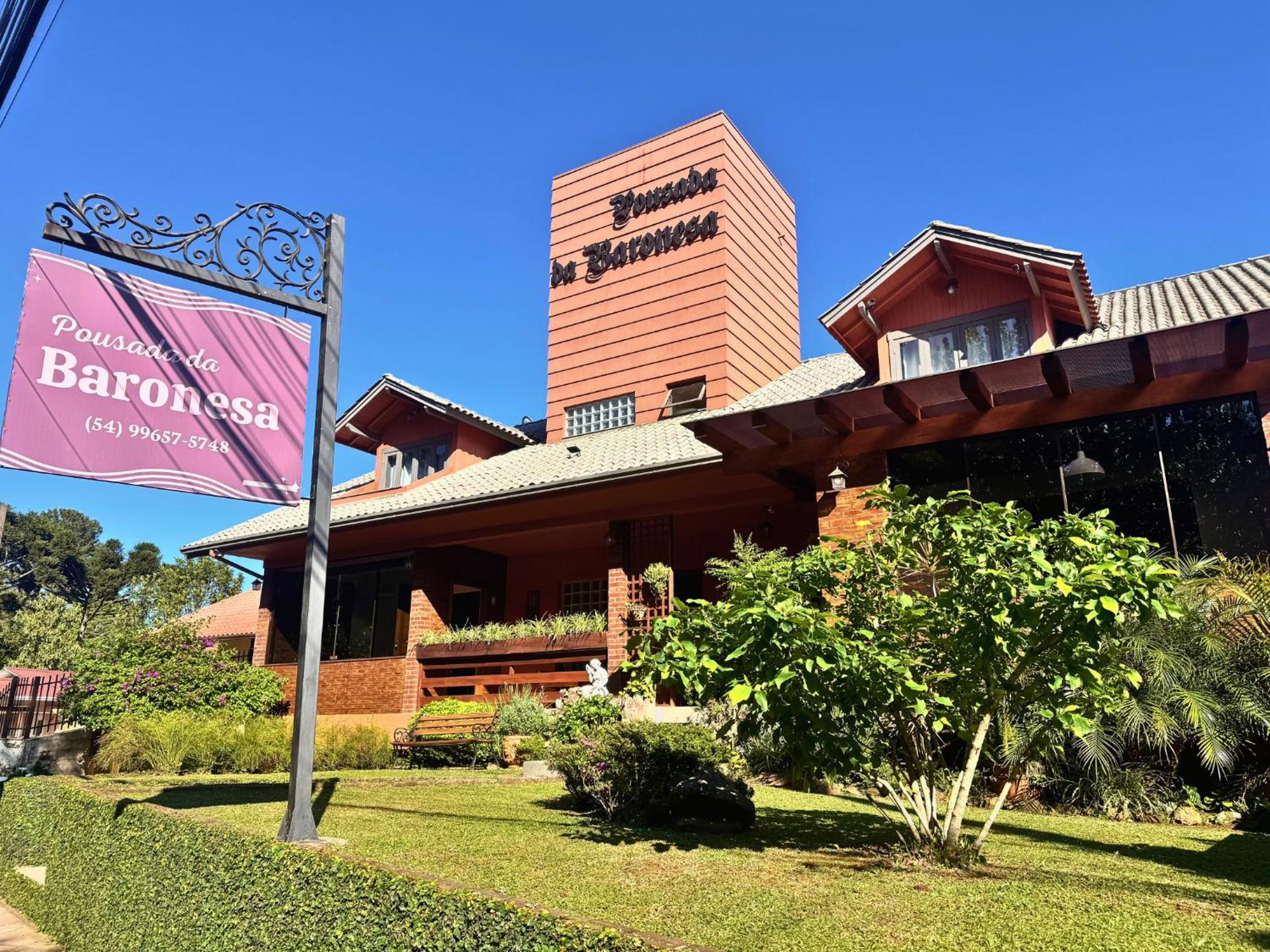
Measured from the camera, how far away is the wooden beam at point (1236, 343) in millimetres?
8953

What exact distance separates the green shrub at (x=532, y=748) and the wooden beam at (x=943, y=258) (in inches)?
347

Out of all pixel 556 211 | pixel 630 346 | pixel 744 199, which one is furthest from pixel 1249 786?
pixel 556 211

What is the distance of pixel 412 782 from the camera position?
31.8 ft

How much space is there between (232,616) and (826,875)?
29.7 m

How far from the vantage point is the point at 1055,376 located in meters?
10.1

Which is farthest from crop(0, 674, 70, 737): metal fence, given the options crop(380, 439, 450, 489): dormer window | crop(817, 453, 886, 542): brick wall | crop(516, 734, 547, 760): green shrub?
crop(817, 453, 886, 542): brick wall

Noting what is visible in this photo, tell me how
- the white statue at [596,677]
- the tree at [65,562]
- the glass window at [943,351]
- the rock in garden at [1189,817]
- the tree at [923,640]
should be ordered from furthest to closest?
1. the tree at [65,562]
2. the white statue at [596,677]
3. the glass window at [943,351]
4. the rock in garden at [1189,817]
5. the tree at [923,640]

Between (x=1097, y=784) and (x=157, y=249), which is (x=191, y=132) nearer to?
(x=157, y=249)

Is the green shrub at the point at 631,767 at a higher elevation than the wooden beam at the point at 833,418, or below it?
below

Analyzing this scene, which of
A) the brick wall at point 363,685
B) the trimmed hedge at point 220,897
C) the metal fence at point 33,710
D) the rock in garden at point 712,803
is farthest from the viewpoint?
the brick wall at point 363,685

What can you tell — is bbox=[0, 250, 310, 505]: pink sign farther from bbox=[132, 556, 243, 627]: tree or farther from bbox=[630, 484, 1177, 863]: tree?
bbox=[132, 556, 243, 627]: tree

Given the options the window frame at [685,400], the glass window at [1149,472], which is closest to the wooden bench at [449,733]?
the window frame at [685,400]

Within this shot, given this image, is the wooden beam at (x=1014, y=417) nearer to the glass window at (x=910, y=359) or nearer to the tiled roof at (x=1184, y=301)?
the tiled roof at (x=1184, y=301)

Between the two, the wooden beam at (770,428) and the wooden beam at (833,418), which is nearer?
the wooden beam at (833,418)
